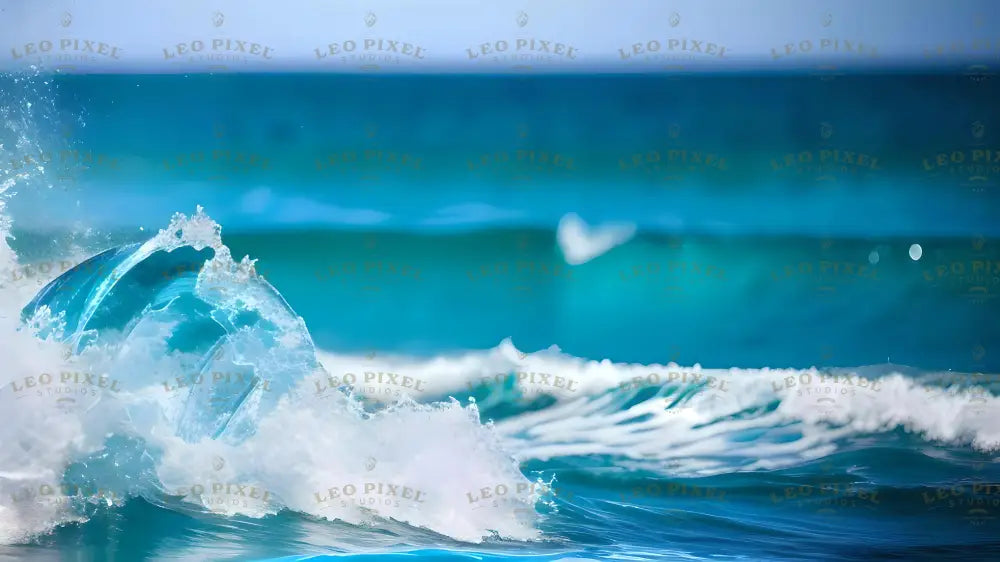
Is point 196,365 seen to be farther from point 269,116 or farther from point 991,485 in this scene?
point 991,485

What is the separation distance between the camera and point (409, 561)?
301 cm

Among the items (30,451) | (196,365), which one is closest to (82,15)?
(196,365)

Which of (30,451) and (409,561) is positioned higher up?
(30,451)

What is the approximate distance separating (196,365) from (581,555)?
4.86 ft
